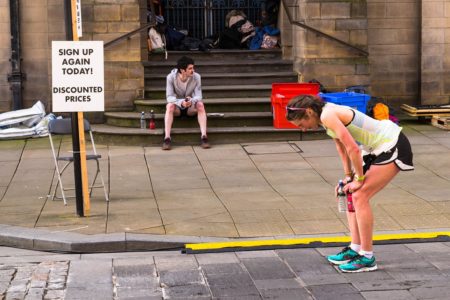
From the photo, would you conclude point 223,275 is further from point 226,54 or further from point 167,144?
point 226,54

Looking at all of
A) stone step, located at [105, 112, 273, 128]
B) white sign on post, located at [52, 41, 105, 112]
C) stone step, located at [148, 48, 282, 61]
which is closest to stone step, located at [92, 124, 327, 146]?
stone step, located at [105, 112, 273, 128]

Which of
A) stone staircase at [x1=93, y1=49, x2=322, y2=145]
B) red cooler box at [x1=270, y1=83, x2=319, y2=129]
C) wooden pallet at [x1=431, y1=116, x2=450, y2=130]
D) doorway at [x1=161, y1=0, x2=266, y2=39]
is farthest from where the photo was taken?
doorway at [x1=161, y1=0, x2=266, y2=39]

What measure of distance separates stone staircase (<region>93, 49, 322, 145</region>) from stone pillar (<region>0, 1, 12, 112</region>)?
215cm

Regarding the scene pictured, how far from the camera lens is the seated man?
13.1 metres

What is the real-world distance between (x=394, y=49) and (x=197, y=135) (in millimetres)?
4722

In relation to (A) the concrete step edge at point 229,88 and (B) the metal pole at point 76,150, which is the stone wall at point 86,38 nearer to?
(A) the concrete step edge at point 229,88

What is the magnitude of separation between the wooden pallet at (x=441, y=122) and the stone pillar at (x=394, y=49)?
1.32m

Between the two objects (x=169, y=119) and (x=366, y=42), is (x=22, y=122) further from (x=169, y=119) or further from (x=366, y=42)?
(x=366, y=42)

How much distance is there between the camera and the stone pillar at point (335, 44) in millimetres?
14766

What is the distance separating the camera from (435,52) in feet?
52.0

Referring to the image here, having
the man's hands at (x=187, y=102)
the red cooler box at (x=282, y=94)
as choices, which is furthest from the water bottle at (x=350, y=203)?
the red cooler box at (x=282, y=94)

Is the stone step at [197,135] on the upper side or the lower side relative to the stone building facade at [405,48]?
lower

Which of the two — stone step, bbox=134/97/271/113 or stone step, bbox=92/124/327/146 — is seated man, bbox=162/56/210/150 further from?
stone step, bbox=134/97/271/113

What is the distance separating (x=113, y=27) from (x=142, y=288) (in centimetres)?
843
